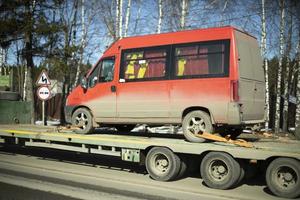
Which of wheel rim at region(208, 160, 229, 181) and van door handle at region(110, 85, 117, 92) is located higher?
van door handle at region(110, 85, 117, 92)

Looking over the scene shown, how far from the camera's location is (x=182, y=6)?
25.6m

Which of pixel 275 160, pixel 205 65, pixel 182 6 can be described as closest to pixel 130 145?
pixel 205 65

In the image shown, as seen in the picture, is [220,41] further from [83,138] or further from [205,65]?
[83,138]

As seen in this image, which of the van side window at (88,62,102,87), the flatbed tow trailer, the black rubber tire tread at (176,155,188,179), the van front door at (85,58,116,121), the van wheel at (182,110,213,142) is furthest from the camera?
the van side window at (88,62,102,87)

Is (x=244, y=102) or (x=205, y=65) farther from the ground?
(x=205, y=65)

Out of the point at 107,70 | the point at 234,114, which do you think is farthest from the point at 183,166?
the point at 107,70

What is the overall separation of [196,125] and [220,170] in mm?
1455

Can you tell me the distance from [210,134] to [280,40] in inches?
657

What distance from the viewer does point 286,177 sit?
8.55 meters

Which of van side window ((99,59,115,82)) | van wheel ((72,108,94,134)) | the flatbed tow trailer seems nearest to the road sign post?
van wheel ((72,108,94,134))

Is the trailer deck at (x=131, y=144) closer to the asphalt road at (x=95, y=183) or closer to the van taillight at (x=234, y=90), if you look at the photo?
the asphalt road at (x=95, y=183)

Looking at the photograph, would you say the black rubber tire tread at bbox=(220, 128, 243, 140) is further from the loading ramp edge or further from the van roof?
the van roof

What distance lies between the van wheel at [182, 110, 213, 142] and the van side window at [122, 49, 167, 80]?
1177mm

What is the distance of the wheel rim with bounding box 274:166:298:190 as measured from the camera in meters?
8.44
